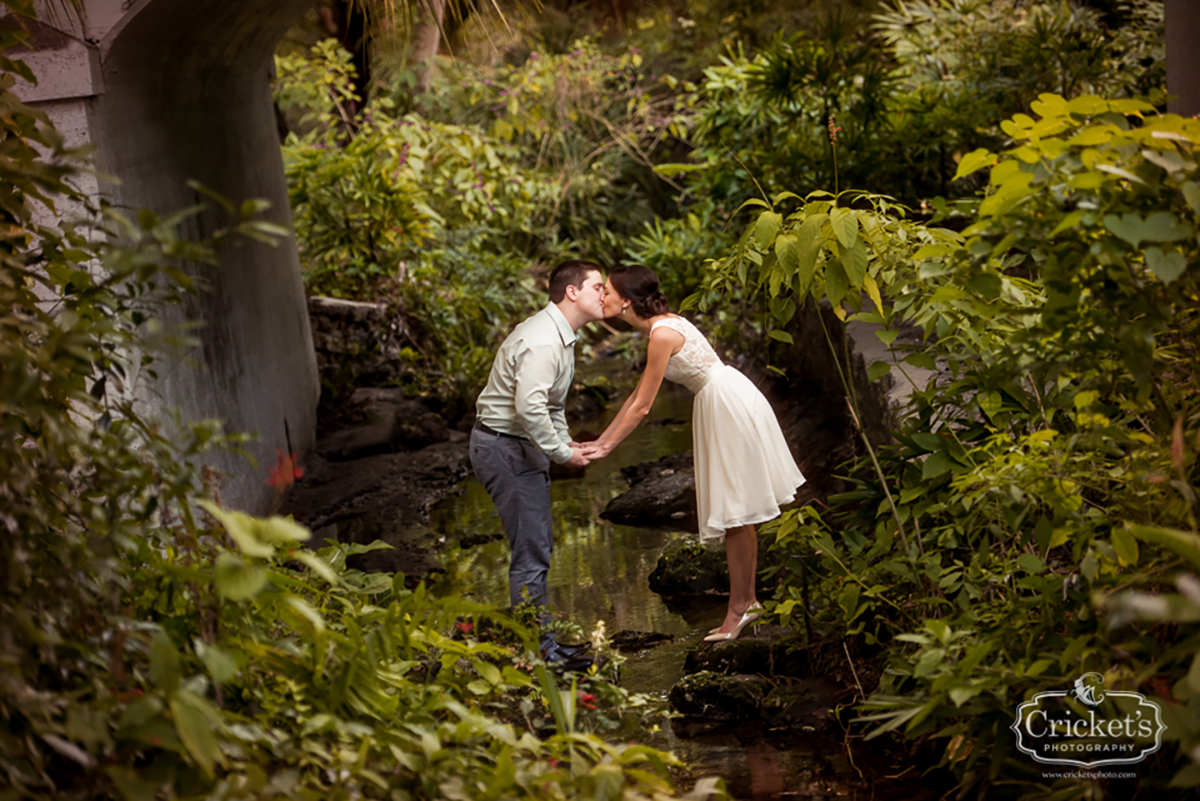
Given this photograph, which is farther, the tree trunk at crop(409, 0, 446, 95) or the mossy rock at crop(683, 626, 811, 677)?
the tree trunk at crop(409, 0, 446, 95)

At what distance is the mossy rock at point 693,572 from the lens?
18.2 feet

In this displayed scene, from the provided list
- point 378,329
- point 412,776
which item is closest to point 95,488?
point 412,776

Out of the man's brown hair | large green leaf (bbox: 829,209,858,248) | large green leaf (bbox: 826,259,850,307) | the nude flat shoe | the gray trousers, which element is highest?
large green leaf (bbox: 829,209,858,248)

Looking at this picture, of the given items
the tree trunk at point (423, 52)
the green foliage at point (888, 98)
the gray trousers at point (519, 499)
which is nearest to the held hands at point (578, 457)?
the gray trousers at point (519, 499)

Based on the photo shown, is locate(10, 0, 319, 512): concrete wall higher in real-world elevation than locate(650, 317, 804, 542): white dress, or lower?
higher

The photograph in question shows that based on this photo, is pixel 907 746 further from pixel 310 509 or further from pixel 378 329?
pixel 378 329

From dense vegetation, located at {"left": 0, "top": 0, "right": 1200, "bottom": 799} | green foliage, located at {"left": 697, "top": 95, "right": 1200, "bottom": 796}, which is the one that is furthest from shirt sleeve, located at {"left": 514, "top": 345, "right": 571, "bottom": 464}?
green foliage, located at {"left": 697, "top": 95, "right": 1200, "bottom": 796}

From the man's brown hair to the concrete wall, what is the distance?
1613 millimetres

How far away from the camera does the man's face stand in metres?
4.84

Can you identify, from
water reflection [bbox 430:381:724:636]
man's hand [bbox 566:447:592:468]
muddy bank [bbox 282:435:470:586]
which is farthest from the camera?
muddy bank [bbox 282:435:470:586]

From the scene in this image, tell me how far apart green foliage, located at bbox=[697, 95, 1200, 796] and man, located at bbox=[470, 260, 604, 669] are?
1.09 metres

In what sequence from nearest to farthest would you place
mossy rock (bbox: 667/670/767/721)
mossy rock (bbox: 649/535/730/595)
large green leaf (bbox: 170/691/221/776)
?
large green leaf (bbox: 170/691/221/776) → mossy rock (bbox: 667/670/767/721) → mossy rock (bbox: 649/535/730/595)

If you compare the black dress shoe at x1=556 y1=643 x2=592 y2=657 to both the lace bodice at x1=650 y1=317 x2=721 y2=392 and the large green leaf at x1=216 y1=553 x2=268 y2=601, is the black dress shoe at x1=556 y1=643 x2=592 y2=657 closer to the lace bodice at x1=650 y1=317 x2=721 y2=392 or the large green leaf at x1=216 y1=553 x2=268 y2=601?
the lace bodice at x1=650 y1=317 x2=721 y2=392

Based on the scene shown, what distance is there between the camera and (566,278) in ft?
15.9
